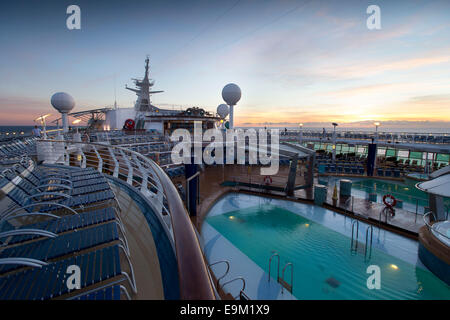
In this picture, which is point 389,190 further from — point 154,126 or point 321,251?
point 154,126

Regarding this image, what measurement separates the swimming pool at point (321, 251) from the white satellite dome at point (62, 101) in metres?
11.3

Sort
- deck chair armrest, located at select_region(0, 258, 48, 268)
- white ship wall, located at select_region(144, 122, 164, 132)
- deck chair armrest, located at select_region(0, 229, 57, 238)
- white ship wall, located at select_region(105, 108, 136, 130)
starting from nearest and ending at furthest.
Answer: deck chair armrest, located at select_region(0, 258, 48, 268) → deck chair armrest, located at select_region(0, 229, 57, 238) → white ship wall, located at select_region(144, 122, 164, 132) → white ship wall, located at select_region(105, 108, 136, 130)

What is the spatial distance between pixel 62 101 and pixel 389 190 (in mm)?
17927

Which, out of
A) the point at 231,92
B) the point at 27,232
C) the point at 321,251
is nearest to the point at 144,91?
the point at 231,92

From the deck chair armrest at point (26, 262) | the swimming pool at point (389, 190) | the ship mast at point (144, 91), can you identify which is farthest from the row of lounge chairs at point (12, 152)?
the ship mast at point (144, 91)

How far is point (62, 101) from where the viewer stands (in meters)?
12.1

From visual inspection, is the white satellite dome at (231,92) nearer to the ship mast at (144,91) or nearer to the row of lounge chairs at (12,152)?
the row of lounge chairs at (12,152)

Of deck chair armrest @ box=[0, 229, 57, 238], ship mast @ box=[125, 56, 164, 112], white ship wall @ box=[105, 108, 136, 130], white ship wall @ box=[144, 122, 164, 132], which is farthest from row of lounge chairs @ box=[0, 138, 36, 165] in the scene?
ship mast @ box=[125, 56, 164, 112]

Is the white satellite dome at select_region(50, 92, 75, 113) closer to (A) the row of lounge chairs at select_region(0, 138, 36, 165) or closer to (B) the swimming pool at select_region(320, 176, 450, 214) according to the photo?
(A) the row of lounge chairs at select_region(0, 138, 36, 165)

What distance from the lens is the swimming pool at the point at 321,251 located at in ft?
13.2

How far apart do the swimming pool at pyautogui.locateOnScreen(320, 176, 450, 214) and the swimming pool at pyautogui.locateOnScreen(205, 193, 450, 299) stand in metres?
3.03

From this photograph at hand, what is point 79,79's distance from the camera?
15812 mm

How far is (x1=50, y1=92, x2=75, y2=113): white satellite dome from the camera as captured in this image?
472 inches
